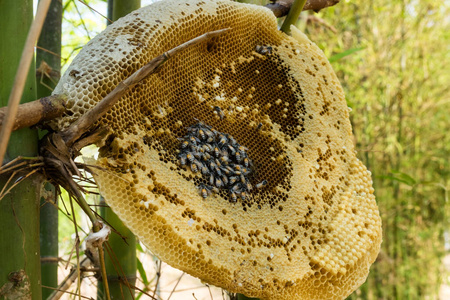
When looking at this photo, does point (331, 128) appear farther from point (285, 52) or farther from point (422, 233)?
point (422, 233)

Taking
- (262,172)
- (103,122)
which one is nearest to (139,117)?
(103,122)

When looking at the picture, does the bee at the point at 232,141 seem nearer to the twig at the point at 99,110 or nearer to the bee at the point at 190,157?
the bee at the point at 190,157

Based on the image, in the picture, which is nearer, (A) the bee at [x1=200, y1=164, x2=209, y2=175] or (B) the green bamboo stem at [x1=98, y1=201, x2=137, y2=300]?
(A) the bee at [x1=200, y1=164, x2=209, y2=175]

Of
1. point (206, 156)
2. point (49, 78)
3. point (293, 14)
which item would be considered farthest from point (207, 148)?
point (49, 78)

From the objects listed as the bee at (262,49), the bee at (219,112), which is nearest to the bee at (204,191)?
the bee at (219,112)

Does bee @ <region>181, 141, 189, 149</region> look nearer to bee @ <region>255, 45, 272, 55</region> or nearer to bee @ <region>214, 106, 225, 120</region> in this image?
bee @ <region>214, 106, 225, 120</region>

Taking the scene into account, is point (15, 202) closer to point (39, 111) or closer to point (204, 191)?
point (39, 111)

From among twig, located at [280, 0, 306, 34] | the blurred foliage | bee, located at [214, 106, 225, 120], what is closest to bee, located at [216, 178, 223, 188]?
bee, located at [214, 106, 225, 120]
